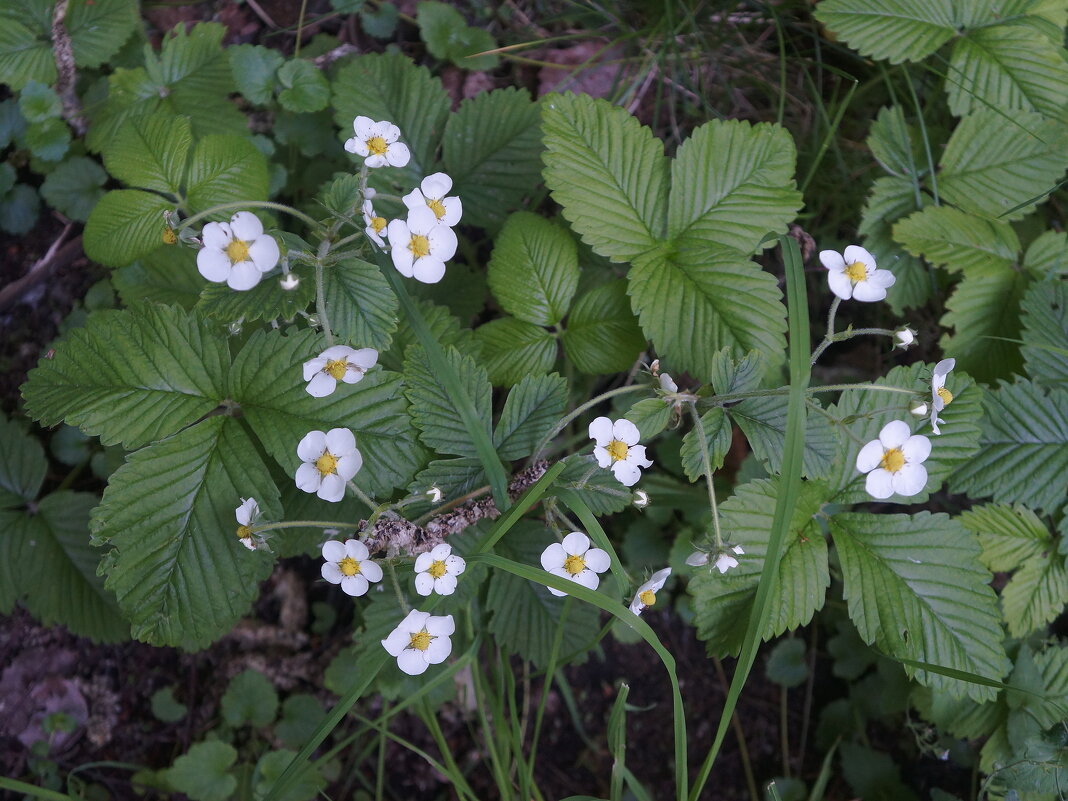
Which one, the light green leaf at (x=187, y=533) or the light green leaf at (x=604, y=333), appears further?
the light green leaf at (x=604, y=333)

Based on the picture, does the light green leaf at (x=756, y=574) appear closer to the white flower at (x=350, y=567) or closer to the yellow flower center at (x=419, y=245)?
the white flower at (x=350, y=567)

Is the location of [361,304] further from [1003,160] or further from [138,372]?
[1003,160]

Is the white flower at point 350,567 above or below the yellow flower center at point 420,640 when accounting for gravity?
above

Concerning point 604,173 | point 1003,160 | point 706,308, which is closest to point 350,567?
point 706,308

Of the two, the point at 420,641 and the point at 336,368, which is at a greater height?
the point at 336,368

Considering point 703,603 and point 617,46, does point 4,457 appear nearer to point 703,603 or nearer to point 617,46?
point 703,603

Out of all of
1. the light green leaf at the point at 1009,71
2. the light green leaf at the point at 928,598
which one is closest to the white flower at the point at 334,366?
the light green leaf at the point at 928,598
